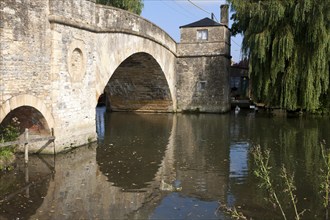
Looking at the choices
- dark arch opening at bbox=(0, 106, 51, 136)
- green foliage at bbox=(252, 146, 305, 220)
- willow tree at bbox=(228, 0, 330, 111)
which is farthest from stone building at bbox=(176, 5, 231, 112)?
green foliage at bbox=(252, 146, 305, 220)

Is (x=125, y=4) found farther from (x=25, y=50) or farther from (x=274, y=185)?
(x=274, y=185)

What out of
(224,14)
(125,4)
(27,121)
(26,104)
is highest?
(125,4)

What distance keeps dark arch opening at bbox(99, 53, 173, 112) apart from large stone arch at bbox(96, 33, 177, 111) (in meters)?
1.07

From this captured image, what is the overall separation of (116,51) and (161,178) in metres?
7.50

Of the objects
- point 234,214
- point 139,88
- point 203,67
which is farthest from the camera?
point 203,67

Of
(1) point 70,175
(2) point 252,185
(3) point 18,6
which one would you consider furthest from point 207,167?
(3) point 18,6

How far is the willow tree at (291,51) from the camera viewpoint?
19500 mm

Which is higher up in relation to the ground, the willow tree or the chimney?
the chimney

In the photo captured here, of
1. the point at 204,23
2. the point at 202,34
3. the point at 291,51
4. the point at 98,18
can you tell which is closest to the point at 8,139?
the point at 98,18

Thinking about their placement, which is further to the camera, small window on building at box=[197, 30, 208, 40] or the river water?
small window on building at box=[197, 30, 208, 40]

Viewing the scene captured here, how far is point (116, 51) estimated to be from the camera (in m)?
15.1

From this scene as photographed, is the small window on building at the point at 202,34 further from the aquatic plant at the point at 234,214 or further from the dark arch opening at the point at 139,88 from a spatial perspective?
the aquatic plant at the point at 234,214

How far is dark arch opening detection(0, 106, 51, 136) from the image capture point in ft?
34.7

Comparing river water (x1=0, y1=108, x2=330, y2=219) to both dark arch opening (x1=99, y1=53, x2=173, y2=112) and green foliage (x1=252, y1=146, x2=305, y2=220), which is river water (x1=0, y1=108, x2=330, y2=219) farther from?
dark arch opening (x1=99, y1=53, x2=173, y2=112)
